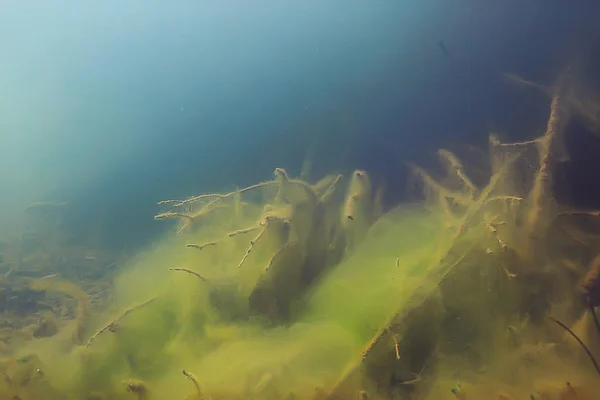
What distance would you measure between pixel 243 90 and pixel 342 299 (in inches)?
30.7

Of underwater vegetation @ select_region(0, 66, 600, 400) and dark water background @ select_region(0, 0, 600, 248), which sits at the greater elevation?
dark water background @ select_region(0, 0, 600, 248)

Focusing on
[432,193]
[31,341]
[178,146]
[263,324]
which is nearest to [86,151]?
[178,146]

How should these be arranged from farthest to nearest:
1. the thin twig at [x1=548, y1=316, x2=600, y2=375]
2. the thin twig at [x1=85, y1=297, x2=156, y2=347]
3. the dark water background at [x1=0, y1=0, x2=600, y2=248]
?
1. the dark water background at [x1=0, y1=0, x2=600, y2=248]
2. the thin twig at [x1=85, y1=297, x2=156, y2=347]
3. the thin twig at [x1=548, y1=316, x2=600, y2=375]

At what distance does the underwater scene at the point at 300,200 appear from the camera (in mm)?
929

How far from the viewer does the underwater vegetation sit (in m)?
0.90

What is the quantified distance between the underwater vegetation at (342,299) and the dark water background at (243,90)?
106 millimetres

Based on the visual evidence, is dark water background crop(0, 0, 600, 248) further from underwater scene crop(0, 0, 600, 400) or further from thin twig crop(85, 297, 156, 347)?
thin twig crop(85, 297, 156, 347)

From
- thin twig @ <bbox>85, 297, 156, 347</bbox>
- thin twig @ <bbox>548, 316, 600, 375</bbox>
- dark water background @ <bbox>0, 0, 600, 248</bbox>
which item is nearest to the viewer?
thin twig @ <bbox>548, 316, 600, 375</bbox>

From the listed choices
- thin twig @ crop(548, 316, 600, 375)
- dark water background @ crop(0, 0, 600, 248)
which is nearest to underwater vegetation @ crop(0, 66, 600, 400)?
thin twig @ crop(548, 316, 600, 375)

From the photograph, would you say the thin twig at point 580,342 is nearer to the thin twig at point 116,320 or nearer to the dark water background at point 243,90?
the dark water background at point 243,90

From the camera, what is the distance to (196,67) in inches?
56.6

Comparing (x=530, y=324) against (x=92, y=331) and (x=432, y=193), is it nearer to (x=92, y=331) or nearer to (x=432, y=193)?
(x=432, y=193)

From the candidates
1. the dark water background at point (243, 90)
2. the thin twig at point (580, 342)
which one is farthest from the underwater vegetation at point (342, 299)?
the dark water background at point (243, 90)

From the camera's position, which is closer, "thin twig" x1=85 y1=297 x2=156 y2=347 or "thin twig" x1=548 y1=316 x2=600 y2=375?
"thin twig" x1=548 y1=316 x2=600 y2=375
